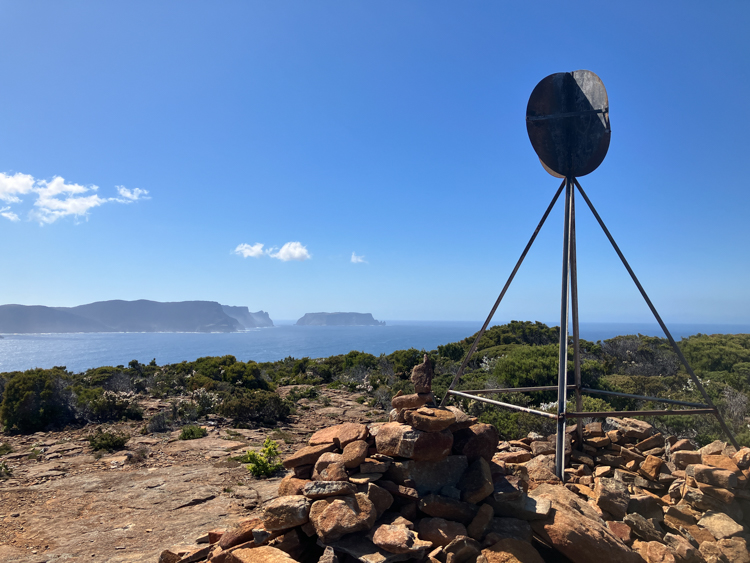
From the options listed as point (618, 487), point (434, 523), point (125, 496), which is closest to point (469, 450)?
point (434, 523)

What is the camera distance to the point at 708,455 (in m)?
5.97

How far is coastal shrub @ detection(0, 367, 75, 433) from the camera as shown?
13.6 m

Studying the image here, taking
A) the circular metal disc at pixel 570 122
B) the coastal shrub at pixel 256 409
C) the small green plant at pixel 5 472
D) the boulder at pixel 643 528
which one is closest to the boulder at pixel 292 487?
the boulder at pixel 643 528

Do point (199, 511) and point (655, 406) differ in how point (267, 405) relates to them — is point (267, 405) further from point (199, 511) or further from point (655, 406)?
point (655, 406)

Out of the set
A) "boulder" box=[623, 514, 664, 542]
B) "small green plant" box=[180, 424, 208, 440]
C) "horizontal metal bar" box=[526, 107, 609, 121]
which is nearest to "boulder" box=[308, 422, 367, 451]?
"boulder" box=[623, 514, 664, 542]

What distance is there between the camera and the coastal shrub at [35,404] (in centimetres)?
1358

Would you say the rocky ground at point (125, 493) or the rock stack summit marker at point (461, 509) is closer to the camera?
the rock stack summit marker at point (461, 509)

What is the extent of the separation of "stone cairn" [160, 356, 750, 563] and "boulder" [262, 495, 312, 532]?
0.01 m

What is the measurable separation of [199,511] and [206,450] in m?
4.47

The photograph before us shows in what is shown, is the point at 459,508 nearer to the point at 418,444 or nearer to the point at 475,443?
the point at 418,444

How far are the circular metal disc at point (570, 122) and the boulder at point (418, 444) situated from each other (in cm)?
470

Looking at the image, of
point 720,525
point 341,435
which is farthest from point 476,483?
point 720,525

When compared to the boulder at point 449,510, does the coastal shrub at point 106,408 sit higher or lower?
lower

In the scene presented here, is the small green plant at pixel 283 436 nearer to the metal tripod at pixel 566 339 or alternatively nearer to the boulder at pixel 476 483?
the metal tripod at pixel 566 339
